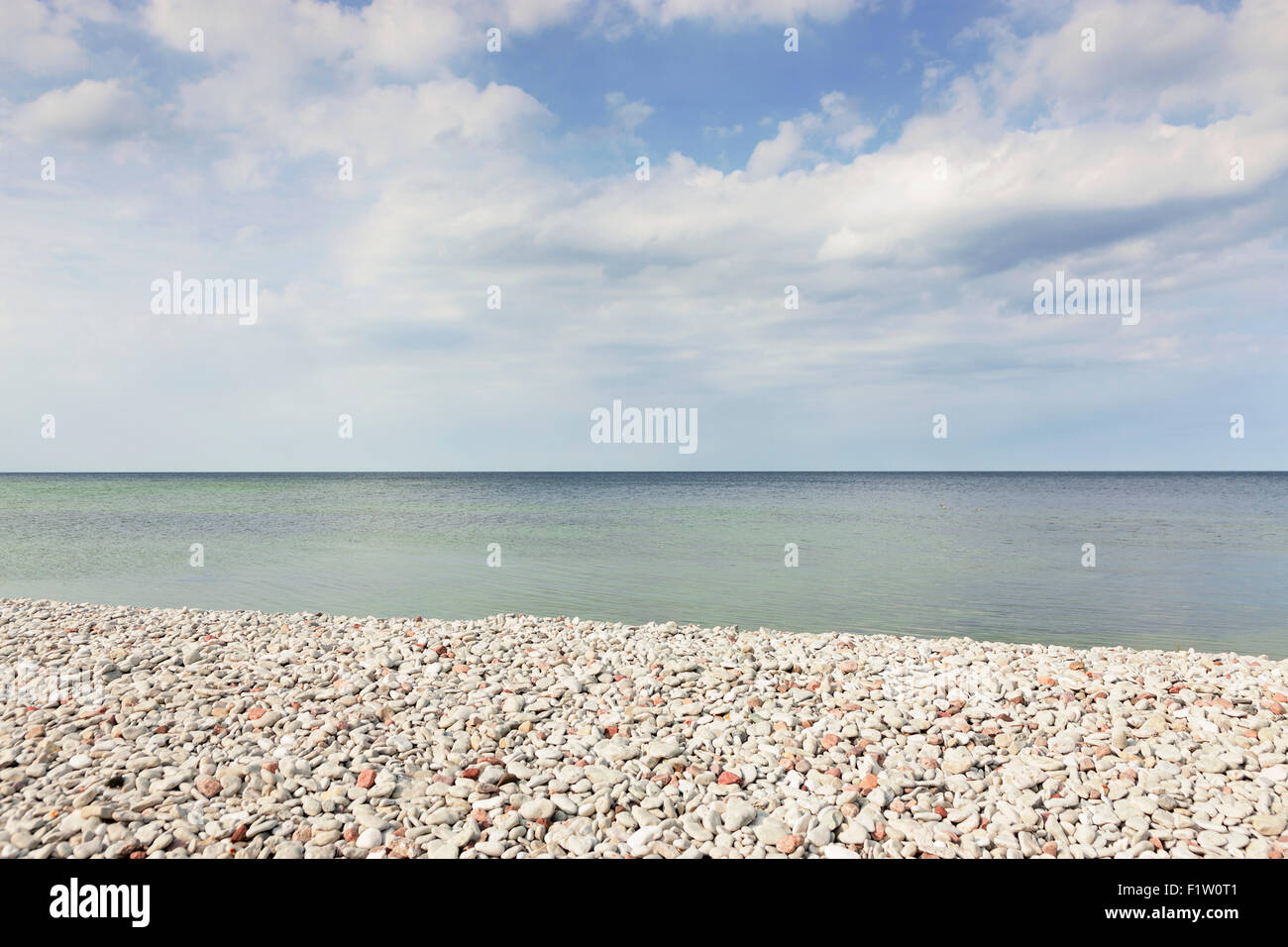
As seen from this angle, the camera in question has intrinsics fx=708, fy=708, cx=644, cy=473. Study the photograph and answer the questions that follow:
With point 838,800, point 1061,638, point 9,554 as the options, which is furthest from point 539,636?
point 9,554

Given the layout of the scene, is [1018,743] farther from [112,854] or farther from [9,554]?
[9,554]

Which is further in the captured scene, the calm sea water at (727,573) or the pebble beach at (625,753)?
the calm sea water at (727,573)

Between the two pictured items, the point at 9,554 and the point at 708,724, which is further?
the point at 9,554

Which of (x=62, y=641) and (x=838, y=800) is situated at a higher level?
(x=62, y=641)

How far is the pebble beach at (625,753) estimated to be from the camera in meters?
5.19

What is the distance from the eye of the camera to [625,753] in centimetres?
640

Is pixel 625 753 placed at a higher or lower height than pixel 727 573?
lower

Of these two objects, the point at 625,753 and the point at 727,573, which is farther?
the point at 727,573

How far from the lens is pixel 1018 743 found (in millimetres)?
6672

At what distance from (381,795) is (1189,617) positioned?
1592 centimetres

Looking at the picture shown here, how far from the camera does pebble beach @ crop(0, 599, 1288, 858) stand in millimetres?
5191

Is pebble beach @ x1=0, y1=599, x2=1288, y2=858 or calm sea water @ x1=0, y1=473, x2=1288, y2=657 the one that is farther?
calm sea water @ x1=0, y1=473, x2=1288, y2=657
